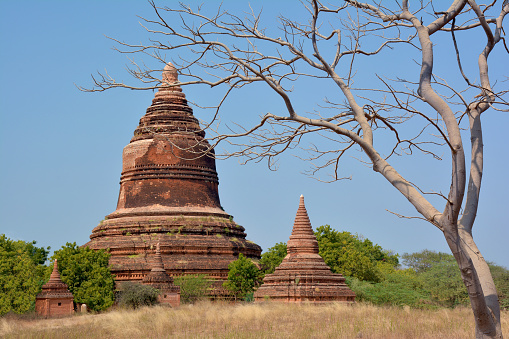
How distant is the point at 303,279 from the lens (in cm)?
2659

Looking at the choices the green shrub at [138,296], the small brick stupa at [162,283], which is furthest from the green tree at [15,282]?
the small brick stupa at [162,283]

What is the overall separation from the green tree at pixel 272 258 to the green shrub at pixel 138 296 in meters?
6.91

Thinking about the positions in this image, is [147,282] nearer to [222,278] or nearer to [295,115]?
[222,278]

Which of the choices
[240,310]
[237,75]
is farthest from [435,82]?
[240,310]

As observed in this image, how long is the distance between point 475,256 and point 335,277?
19270mm

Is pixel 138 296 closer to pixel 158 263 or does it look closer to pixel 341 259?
pixel 158 263

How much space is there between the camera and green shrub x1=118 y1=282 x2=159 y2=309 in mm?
27906

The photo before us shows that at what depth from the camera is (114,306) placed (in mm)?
29375

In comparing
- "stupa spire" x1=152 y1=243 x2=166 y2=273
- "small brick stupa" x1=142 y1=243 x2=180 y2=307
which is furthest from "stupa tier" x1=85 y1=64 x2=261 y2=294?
"small brick stupa" x1=142 y1=243 x2=180 y2=307

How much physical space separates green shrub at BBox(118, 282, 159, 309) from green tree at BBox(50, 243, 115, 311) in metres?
1.32

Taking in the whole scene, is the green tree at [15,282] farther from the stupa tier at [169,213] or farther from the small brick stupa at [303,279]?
the small brick stupa at [303,279]

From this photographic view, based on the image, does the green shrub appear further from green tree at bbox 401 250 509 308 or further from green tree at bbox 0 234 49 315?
green tree at bbox 401 250 509 308

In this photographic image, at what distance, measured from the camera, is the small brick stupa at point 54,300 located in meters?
27.9

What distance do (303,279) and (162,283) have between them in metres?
6.18
